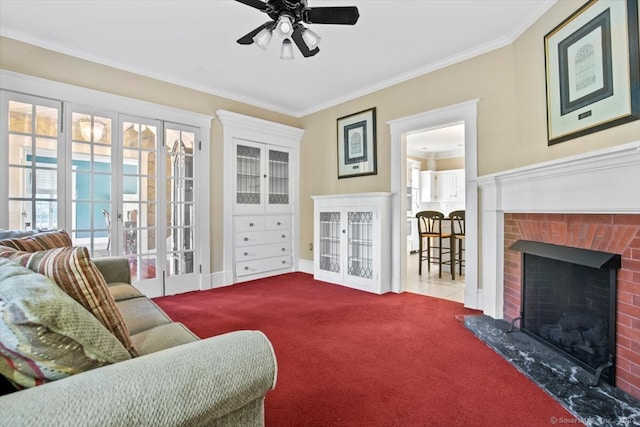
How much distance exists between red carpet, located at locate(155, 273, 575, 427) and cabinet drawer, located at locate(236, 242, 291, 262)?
0.91 meters

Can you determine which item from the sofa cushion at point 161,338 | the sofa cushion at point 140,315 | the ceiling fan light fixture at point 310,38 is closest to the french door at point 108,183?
the sofa cushion at point 140,315

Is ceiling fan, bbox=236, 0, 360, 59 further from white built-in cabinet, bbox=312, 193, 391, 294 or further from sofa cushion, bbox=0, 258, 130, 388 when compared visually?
white built-in cabinet, bbox=312, 193, 391, 294

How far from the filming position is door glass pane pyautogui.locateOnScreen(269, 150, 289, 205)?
475 centimetres

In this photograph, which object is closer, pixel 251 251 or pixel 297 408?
pixel 297 408

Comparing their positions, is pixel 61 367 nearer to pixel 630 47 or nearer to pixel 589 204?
pixel 589 204

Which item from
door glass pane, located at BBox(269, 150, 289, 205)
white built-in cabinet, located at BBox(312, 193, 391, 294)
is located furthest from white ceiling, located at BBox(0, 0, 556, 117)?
white built-in cabinet, located at BBox(312, 193, 391, 294)

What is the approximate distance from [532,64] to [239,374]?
317 cm

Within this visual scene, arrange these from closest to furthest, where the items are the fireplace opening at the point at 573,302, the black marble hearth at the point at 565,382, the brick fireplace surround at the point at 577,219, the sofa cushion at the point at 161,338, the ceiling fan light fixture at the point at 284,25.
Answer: the sofa cushion at the point at 161,338, the black marble hearth at the point at 565,382, the brick fireplace surround at the point at 577,219, the fireplace opening at the point at 573,302, the ceiling fan light fixture at the point at 284,25

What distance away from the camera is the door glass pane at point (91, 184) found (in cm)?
311

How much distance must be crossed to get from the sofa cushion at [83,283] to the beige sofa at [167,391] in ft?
0.79

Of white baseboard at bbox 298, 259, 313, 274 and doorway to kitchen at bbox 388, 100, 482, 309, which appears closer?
doorway to kitchen at bbox 388, 100, 482, 309

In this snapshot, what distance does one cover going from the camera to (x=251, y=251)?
14.6ft

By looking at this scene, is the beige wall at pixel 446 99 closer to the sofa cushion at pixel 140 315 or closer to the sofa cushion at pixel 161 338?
the sofa cushion at pixel 140 315

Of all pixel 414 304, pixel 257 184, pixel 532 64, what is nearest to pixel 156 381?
pixel 414 304
